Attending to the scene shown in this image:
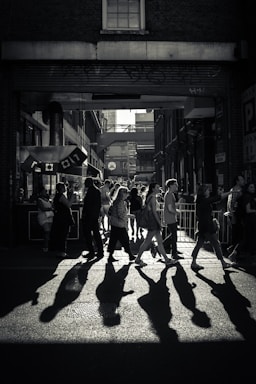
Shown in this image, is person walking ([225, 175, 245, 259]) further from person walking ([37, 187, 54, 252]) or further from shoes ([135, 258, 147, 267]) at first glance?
person walking ([37, 187, 54, 252])

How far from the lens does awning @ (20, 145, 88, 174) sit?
13445mm

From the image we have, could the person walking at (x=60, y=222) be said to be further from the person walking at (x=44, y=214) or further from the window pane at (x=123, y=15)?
the window pane at (x=123, y=15)

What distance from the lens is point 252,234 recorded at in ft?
30.4

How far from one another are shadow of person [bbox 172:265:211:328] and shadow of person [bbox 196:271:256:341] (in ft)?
1.11

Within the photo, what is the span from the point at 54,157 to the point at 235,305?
9402 mm

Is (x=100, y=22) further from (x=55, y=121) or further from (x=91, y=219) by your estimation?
(x=91, y=219)

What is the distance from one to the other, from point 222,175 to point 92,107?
6635 millimetres

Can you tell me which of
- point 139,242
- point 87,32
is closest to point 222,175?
point 139,242

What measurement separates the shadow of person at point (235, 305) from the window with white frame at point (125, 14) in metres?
8.05

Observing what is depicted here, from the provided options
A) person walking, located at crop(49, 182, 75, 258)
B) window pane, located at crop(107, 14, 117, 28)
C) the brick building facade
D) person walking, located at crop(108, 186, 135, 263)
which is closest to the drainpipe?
the brick building facade

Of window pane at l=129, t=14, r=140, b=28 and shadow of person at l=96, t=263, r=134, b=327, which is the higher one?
window pane at l=129, t=14, r=140, b=28

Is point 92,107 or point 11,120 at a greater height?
point 92,107

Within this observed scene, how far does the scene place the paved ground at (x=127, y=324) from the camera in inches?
148

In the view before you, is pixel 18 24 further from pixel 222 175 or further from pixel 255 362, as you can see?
pixel 255 362
